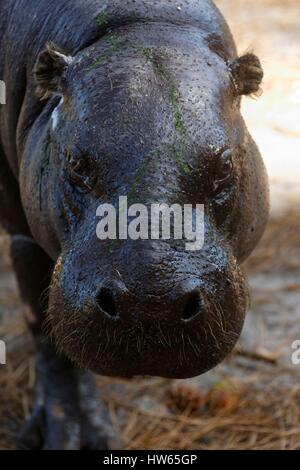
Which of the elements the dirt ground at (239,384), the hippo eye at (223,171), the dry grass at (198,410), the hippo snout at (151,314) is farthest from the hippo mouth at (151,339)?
the dry grass at (198,410)

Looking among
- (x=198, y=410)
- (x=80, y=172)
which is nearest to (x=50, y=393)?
(x=198, y=410)

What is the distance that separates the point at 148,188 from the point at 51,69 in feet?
2.14

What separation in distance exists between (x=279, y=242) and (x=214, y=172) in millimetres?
3200

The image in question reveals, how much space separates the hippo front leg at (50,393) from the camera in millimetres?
3471

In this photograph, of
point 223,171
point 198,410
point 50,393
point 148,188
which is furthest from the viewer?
point 198,410

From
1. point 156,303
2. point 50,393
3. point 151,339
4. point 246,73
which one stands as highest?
point 246,73

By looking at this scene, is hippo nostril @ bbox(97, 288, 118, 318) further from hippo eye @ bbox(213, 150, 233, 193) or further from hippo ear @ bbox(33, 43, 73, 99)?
hippo ear @ bbox(33, 43, 73, 99)

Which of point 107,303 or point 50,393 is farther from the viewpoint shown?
point 50,393

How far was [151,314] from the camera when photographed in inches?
83.5

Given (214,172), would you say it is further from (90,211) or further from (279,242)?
(279,242)

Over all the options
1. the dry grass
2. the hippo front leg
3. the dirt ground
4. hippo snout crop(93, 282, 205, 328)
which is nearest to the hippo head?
hippo snout crop(93, 282, 205, 328)

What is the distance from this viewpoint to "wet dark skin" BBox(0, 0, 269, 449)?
7.14 feet

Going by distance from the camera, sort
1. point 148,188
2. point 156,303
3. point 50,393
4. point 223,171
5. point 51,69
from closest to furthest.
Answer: point 156,303
point 148,188
point 223,171
point 51,69
point 50,393

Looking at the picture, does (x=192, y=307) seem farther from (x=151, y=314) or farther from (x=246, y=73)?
(x=246, y=73)
